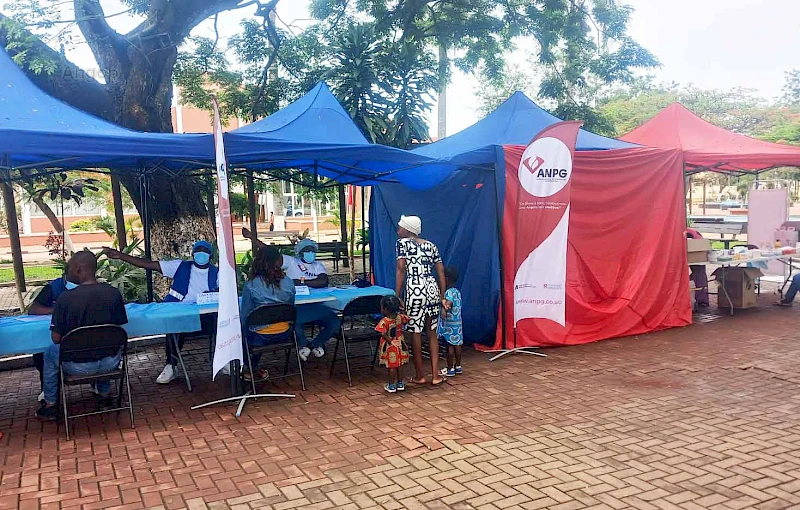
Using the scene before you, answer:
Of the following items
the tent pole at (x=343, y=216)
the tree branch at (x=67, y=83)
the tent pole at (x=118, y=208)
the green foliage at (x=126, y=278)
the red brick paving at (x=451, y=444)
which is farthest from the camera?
the tent pole at (x=343, y=216)

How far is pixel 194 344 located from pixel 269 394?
215cm

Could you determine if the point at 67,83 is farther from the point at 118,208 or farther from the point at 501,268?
the point at 501,268

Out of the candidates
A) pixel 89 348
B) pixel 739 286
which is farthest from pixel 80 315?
pixel 739 286

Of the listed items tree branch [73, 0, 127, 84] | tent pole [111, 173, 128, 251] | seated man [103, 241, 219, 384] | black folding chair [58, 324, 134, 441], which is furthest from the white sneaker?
tree branch [73, 0, 127, 84]

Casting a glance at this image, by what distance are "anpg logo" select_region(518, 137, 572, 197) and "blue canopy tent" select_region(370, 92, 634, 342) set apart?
47cm

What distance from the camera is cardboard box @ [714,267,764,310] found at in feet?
28.5

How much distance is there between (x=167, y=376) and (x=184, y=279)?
91 cm

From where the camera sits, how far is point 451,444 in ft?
13.8

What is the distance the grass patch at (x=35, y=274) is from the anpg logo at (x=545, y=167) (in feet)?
36.4

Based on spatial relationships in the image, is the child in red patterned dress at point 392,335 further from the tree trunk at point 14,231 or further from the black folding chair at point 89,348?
the tree trunk at point 14,231

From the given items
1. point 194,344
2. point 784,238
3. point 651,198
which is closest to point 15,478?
point 194,344

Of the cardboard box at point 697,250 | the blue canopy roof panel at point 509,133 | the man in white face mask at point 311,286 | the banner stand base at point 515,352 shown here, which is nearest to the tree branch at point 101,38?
the man in white face mask at point 311,286

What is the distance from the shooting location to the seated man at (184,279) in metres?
5.87

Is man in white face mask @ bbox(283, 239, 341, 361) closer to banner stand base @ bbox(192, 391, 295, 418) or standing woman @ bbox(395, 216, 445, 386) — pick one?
banner stand base @ bbox(192, 391, 295, 418)
